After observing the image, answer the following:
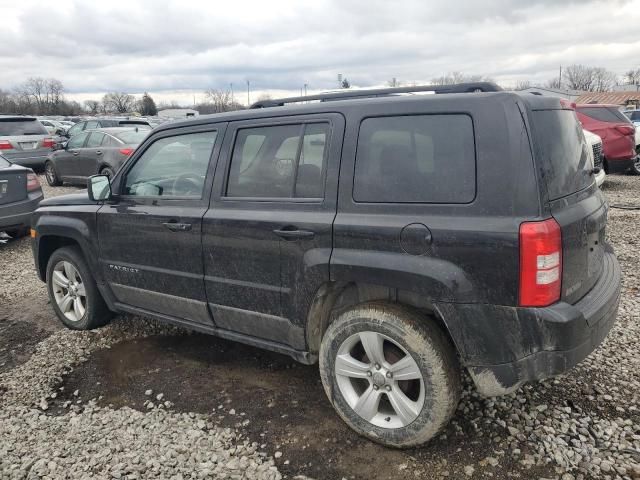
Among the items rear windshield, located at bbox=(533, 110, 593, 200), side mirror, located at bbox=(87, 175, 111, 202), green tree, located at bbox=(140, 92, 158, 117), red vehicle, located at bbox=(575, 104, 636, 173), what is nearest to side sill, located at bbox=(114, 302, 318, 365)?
side mirror, located at bbox=(87, 175, 111, 202)

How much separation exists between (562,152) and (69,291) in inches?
160

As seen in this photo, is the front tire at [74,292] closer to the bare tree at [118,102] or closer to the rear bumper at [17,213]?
the rear bumper at [17,213]

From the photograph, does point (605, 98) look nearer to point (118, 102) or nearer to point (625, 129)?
point (625, 129)

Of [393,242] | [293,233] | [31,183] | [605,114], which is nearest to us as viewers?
[393,242]

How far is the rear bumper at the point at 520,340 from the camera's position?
91.1 inches

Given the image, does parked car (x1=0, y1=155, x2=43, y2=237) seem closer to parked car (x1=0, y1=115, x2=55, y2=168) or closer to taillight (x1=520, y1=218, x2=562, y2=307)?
parked car (x1=0, y1=115, x2=55, y2=168)

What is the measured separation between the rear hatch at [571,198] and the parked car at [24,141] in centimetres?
1430

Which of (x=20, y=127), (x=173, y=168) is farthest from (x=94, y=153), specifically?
(x=173, y=168)

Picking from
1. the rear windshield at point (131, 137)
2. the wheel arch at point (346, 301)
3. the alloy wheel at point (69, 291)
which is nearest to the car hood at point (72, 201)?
the alloy wheel at point (69, 291)

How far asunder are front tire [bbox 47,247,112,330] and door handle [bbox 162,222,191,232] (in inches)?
49.7

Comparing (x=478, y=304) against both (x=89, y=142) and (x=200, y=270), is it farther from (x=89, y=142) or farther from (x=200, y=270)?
(x=89, y=142)

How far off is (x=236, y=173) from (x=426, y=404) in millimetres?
1782

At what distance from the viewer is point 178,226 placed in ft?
11.2

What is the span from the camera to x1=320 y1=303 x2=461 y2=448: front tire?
257 cm
